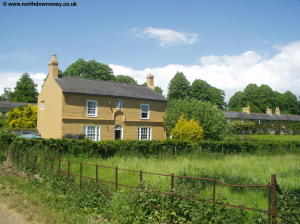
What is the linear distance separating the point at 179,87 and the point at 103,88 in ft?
155

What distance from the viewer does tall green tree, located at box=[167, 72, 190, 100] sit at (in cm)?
8169

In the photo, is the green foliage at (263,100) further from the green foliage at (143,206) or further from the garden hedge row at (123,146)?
the green foliage at (143,206)

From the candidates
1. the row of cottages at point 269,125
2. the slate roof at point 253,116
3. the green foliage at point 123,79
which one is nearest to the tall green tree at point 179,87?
the green foliage at point 123,79

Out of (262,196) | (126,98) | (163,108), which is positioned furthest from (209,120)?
(262,196)

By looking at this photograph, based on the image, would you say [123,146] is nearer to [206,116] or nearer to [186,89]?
[206,116]

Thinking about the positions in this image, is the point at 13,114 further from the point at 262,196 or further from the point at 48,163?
the point at 262,196

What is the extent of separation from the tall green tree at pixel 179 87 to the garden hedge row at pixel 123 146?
167ft

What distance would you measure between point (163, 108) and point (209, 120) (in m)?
7.53

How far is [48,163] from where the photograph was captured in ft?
44.6

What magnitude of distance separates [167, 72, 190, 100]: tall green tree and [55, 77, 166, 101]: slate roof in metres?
39.8

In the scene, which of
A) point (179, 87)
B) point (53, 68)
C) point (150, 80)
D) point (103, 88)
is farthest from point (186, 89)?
point (53, 68)

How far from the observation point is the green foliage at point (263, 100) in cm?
10062

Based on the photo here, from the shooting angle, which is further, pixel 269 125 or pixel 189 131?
pixel 269 125

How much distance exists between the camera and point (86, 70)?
77.0 metres
